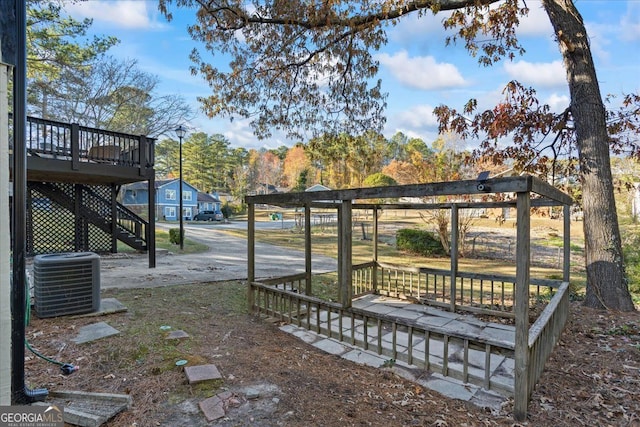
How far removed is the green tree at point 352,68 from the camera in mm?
5441

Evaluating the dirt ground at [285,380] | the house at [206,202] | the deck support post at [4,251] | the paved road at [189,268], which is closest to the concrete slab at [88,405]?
the dirt ground at [285,380]

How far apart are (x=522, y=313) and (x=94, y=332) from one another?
435 centimetres

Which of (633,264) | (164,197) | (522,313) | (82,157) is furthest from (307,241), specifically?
(164,197)

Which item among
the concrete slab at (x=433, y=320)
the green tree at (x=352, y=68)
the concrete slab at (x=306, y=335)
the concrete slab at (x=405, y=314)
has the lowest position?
the concrete slab at (x=433, y=320)

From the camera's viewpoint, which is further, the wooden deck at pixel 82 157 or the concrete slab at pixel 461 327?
the wooden deck at pixel 82 157

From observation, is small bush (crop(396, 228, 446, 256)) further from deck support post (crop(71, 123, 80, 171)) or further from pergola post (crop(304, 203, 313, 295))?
deck support post (crop(71, 123, 80, 171))

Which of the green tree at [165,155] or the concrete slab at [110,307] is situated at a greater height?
the green tree at [165,155]

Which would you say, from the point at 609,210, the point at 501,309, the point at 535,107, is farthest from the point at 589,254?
the point at 535,107

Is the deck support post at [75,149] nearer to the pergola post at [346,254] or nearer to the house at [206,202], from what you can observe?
the pergola post at [346,254]

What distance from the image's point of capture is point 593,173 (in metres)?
5.44

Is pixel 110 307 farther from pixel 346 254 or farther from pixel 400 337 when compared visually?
pixel 400 337

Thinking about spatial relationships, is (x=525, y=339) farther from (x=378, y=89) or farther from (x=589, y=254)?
(x=378, y=89)

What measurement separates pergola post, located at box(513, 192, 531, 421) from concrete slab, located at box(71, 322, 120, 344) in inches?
160

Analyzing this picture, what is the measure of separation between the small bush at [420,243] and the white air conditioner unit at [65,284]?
12254mm
